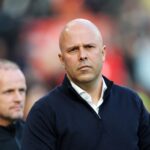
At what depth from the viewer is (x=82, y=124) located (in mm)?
2348

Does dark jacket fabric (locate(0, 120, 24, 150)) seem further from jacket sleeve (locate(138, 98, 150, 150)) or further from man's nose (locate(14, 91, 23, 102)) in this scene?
jacket sleeve (locate(138, 98, 150, 150))

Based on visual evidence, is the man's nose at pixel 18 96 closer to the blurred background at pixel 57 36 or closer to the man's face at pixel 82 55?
the man's face at pixel 82 55

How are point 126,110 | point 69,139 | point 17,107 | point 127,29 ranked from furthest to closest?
point 127,29 < point 17,107 < point 126,110 < point 69,139

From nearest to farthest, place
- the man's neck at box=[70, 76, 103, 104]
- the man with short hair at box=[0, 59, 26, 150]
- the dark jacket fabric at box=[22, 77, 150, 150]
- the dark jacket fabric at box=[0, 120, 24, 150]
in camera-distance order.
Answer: the dark jacket fabric at box=[22, 77, 150, 150]
the man's neck at box=[70, 76, 103, 104]
the dark jacket fabric at box=[0, 120, 24, 150]
the man with short hair at box=[0, 59, 26, 150]

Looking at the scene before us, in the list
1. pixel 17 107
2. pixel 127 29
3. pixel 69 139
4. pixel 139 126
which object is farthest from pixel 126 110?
pixel 127 29

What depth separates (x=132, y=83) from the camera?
6180 millimetres

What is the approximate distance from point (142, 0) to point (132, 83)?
0.99m

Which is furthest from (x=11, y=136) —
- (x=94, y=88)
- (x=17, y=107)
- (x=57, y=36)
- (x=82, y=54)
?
(x=57, y=36)

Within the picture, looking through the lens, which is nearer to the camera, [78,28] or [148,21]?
[78,28]

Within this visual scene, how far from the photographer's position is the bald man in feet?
7.64

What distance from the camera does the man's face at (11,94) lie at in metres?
3.53

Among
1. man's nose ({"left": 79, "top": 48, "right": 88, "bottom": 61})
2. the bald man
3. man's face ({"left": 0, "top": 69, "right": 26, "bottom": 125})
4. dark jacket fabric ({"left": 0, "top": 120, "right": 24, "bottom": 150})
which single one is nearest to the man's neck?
the bald man

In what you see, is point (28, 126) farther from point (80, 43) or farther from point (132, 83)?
point (132, 83)

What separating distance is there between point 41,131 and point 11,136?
110 cm
